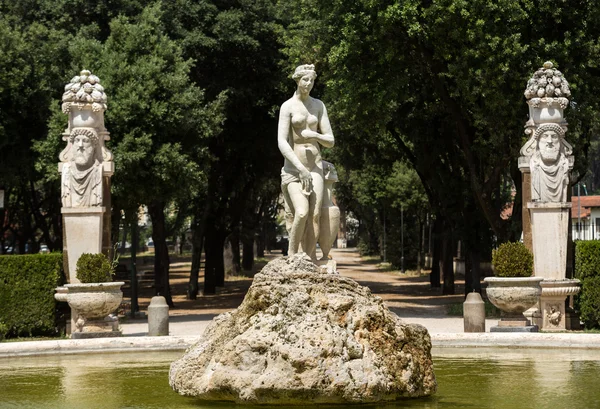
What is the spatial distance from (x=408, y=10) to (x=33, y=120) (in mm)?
10600

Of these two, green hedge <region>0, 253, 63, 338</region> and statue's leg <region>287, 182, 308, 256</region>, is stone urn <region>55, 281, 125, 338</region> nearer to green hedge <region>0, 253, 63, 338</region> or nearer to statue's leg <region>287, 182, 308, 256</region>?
green hedge <region>0, 253, 63, 338</region>

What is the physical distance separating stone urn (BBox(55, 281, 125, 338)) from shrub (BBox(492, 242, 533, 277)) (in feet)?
21.6

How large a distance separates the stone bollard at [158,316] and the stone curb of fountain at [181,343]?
1.78 metres

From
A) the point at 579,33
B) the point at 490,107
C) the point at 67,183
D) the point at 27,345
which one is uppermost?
the point at 579,33

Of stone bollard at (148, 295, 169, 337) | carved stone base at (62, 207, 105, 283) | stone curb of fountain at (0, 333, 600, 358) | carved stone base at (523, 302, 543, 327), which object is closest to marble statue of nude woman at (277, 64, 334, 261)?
stone curb of fountain at (0, 333, 600, 358)

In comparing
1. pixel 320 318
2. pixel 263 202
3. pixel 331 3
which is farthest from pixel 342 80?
pixel 263 202

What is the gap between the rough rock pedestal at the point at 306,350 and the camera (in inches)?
351

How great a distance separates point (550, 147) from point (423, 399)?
34.8 ft

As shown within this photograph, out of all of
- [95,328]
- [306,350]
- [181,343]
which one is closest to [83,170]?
[95,328]

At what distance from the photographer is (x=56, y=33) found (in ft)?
94.8

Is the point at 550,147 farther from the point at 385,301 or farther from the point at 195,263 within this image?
the point at 195,263

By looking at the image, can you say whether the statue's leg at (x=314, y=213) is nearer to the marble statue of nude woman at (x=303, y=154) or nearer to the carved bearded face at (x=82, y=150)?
the marble statue of nude woman at (x=303, y=154)

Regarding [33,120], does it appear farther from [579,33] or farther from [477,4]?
[579,33]

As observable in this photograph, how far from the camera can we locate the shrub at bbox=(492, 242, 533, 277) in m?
17.9
